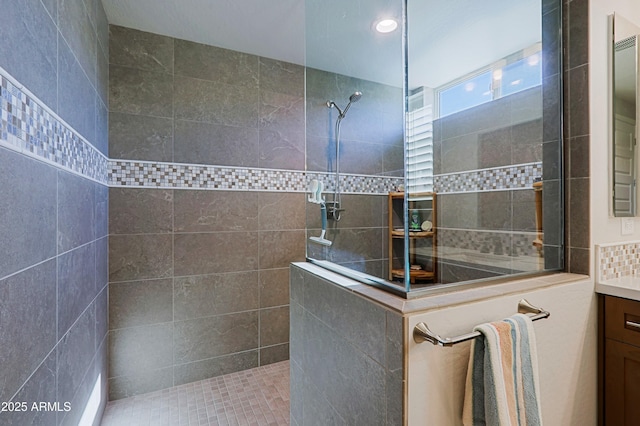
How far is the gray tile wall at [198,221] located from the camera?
2.13 metres

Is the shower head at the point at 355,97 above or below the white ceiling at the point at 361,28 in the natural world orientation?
below

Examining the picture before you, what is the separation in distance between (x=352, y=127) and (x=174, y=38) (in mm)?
1508

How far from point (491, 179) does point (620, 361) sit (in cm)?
112

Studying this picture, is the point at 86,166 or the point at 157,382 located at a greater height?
the point at 86,166

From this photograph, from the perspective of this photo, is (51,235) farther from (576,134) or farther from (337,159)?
(576,134)

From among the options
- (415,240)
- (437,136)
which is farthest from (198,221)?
(437,136)

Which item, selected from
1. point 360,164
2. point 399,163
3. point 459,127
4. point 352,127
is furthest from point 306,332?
point 459,127

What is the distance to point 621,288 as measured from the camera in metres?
1.13

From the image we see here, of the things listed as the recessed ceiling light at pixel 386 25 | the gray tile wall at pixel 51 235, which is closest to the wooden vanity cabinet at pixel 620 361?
the recessed ceiling light at pixel 386 25

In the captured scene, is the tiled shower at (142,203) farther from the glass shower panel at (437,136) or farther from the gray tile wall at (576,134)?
the glass shower panel at (437,136)

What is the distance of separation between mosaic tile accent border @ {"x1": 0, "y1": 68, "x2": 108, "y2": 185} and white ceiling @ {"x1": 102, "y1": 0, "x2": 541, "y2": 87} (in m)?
1.14

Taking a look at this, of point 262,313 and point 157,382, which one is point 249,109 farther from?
point 157,382

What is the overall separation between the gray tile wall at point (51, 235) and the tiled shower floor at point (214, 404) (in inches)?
16.7

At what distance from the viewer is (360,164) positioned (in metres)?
2.07
